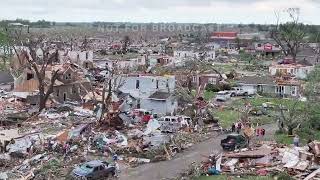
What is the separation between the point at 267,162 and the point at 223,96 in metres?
21.7

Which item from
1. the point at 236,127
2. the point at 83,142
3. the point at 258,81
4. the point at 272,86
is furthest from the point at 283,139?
the point at 258,81

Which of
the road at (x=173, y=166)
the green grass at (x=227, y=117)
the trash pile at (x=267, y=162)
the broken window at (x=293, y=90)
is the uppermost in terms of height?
the broken window at (x=293, y=90)

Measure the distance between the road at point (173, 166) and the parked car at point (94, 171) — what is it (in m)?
0.60

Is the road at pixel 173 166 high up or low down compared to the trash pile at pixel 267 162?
down

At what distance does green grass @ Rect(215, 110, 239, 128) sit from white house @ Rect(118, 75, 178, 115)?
3053 mm

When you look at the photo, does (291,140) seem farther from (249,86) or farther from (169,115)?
(249,86)

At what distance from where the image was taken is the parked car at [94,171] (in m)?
22.8

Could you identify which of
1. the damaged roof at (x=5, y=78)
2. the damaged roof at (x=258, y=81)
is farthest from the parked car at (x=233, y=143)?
the damaged roof at (x=5, y=78)

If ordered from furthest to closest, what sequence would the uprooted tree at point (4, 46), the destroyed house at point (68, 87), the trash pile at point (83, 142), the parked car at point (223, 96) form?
the uprooted tree at point (4, 46) → the parked car at point (223, 96) → the destroyed house at point (68, 87) → the trash pile at point (83, 142)

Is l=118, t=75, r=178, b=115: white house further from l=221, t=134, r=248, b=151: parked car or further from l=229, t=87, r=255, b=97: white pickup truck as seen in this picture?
l=221, t=134, r=248, b=151: parked car

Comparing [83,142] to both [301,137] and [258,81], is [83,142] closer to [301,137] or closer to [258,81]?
[301,137]

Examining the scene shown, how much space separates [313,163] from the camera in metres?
24.6

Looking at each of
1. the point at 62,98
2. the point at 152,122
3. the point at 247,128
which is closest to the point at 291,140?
the point at 247,128

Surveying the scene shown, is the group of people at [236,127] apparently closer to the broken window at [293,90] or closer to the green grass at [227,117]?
the green grass at [227,117]
